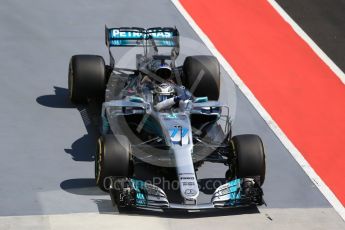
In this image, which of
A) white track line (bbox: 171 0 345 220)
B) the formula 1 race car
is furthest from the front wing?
white track line (bbox: 171 0 345 220)

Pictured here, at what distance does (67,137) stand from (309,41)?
23.8 ft

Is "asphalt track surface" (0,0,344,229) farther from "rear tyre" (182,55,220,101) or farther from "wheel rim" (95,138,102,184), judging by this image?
"rear tyre" (182,55,220,101)

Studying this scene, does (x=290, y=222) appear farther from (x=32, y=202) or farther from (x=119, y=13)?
(x=119, y=13)

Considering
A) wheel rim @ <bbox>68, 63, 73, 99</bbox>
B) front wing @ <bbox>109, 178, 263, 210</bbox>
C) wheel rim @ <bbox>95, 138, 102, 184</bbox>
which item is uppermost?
wheel rim @ <bbox>68, 63, 73, 99</bbox>

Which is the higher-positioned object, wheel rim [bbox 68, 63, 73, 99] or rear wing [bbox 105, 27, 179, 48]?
rear wing [bbox 105, 27, 179, 48]

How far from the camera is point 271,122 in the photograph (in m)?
17.1

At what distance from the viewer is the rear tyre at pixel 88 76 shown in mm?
16344

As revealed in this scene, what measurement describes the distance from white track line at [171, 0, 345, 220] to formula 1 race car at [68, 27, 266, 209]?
1.04m

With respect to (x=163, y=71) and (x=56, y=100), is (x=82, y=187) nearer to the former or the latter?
(x=163, y=71)

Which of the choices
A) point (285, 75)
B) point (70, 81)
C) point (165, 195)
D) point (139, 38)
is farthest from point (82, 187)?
point (285, 75)

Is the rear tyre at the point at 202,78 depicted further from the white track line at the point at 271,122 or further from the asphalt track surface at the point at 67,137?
the white track line at the point at 271,122

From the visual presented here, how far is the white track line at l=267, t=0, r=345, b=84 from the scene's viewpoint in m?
19.8

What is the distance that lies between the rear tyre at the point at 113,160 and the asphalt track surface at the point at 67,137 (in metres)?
0.55

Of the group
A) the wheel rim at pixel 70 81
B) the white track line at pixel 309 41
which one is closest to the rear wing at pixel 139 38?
the wheel rim at pixel 70 81
